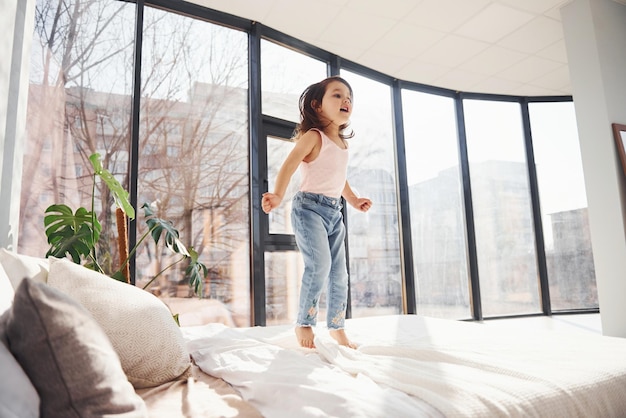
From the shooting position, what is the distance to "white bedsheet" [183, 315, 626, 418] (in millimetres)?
739

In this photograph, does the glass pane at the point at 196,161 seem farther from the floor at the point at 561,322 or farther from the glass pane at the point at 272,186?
the floor at the point at 561,322

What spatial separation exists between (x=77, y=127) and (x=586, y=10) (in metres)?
3.84

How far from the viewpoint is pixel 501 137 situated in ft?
16.3

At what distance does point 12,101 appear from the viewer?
1475 mm

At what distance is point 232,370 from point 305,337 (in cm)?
46

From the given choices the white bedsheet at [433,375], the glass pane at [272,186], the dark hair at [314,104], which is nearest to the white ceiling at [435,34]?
the glass pane at [272,186]

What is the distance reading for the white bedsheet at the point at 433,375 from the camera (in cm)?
74

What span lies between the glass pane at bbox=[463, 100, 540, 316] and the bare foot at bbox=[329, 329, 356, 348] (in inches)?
143

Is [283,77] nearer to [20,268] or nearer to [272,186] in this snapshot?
[272,186]

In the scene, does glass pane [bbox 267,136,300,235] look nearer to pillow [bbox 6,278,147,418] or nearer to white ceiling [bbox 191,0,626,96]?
white ceiling [bbox 191,0,626,96]

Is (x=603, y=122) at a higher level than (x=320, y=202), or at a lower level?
higher

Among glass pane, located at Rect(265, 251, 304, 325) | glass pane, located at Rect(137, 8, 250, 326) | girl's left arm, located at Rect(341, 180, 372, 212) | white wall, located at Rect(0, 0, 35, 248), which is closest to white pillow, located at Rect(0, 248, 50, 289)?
white wall, located at Rect(0, 0, 35, 248)

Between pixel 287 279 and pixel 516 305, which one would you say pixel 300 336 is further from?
pixel 516 305

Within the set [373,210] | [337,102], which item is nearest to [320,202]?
[337,102]
